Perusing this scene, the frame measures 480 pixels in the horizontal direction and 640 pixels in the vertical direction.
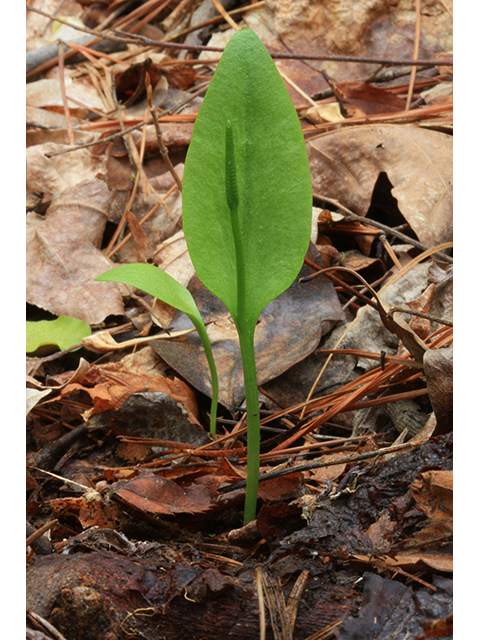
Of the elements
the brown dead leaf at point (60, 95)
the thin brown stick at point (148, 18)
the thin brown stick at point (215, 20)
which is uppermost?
the thin brown stick at point (148, 18)

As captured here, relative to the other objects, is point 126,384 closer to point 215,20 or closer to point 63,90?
point 63,90

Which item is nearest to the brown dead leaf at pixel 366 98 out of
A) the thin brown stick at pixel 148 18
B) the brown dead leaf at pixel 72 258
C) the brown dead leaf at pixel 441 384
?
the brown dead leaf at pixel 72 258

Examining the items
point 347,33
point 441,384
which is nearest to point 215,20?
point 347,33

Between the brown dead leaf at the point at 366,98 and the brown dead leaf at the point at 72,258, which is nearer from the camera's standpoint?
the brown dead leaf at the point at 72,258

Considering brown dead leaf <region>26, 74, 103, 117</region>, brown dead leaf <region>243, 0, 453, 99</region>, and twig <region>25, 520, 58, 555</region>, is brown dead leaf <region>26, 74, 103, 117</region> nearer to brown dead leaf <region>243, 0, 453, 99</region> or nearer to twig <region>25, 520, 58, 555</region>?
brown dead leaf <region>243, 0, 453, 99</region>

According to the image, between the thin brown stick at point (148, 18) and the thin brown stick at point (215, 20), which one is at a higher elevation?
the thin brown stick at point (148, 18)

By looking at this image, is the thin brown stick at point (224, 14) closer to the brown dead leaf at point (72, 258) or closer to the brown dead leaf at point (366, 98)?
the brown dead leaf at point (366, 98)

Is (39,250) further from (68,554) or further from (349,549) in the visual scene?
(349,549)
